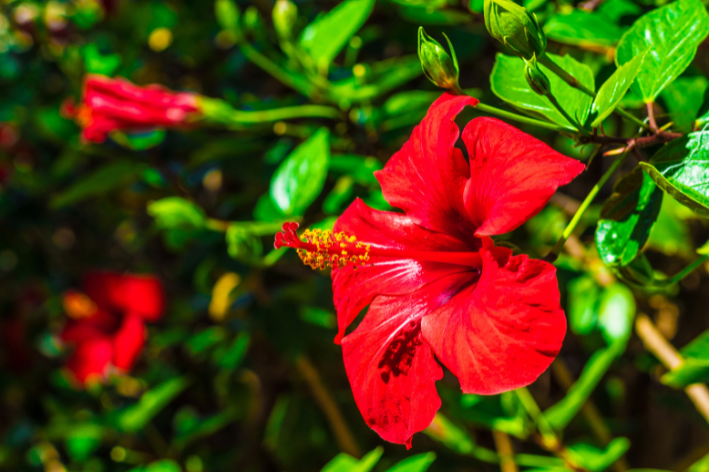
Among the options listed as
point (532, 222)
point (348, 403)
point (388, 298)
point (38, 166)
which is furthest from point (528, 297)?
point (38, 166)

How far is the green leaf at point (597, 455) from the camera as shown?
0.86m

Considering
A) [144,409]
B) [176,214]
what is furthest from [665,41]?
[144,409]

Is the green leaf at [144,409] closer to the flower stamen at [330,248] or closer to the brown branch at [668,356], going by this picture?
the flower stamen at [330,248]

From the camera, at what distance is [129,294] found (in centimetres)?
164

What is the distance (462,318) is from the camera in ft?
1.69

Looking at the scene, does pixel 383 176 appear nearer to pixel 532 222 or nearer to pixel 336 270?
pixel 336 270

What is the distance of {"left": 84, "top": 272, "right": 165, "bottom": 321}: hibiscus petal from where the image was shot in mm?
1646

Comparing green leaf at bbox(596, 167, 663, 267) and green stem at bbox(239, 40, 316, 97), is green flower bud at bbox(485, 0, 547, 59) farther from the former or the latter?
green stem at bbox(239, 40, 316, 97)

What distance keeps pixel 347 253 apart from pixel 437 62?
21 centimetres

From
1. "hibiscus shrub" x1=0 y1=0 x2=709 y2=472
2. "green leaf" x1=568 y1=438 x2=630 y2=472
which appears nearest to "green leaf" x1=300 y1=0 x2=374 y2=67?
"hibiscus shrub" x1=0 y1=0 x2=709 y2=472

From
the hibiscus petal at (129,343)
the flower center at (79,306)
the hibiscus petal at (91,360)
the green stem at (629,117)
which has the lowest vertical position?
the flower center at (79,306)

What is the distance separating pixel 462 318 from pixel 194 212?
0.61 m

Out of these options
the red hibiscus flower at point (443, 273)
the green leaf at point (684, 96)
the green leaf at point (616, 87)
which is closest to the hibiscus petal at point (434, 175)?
the red hibiscus flower at point (443, 273)

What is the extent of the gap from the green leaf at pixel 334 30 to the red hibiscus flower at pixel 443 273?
0.37 meters
